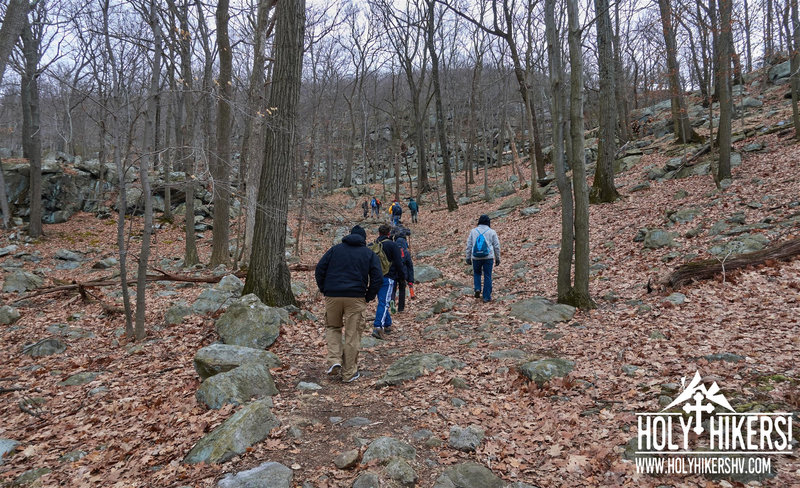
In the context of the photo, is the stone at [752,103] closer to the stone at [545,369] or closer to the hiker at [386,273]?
the hiker at [386,273]

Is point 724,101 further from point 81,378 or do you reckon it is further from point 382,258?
point 81,378

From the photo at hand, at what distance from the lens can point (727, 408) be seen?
375 centimetres

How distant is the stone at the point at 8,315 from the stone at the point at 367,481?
9823mm

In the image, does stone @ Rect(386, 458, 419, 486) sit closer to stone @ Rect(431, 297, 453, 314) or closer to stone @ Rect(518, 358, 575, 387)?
stone @ Rect(518, 358, 575, 387)

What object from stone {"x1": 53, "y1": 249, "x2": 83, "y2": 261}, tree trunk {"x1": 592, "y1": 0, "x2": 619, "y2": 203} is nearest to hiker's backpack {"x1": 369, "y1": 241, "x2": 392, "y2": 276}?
tree trunk {"x1": 592, "y1": 0, "x2": 619, "y2": 203}

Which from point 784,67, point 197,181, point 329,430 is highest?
point 784,67

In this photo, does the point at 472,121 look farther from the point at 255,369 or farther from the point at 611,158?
the point at 255,369

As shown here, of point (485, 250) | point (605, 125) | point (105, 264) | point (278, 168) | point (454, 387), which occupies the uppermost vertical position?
point (605, 125)

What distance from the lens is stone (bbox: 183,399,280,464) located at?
12.1 ft

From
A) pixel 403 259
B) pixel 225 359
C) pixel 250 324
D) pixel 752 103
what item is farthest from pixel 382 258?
pixel 752 103

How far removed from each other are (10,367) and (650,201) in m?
16.5

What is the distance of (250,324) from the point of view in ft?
22.3

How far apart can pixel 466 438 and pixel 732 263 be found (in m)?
6.77

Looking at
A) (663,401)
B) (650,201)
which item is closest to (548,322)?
(663,401)
